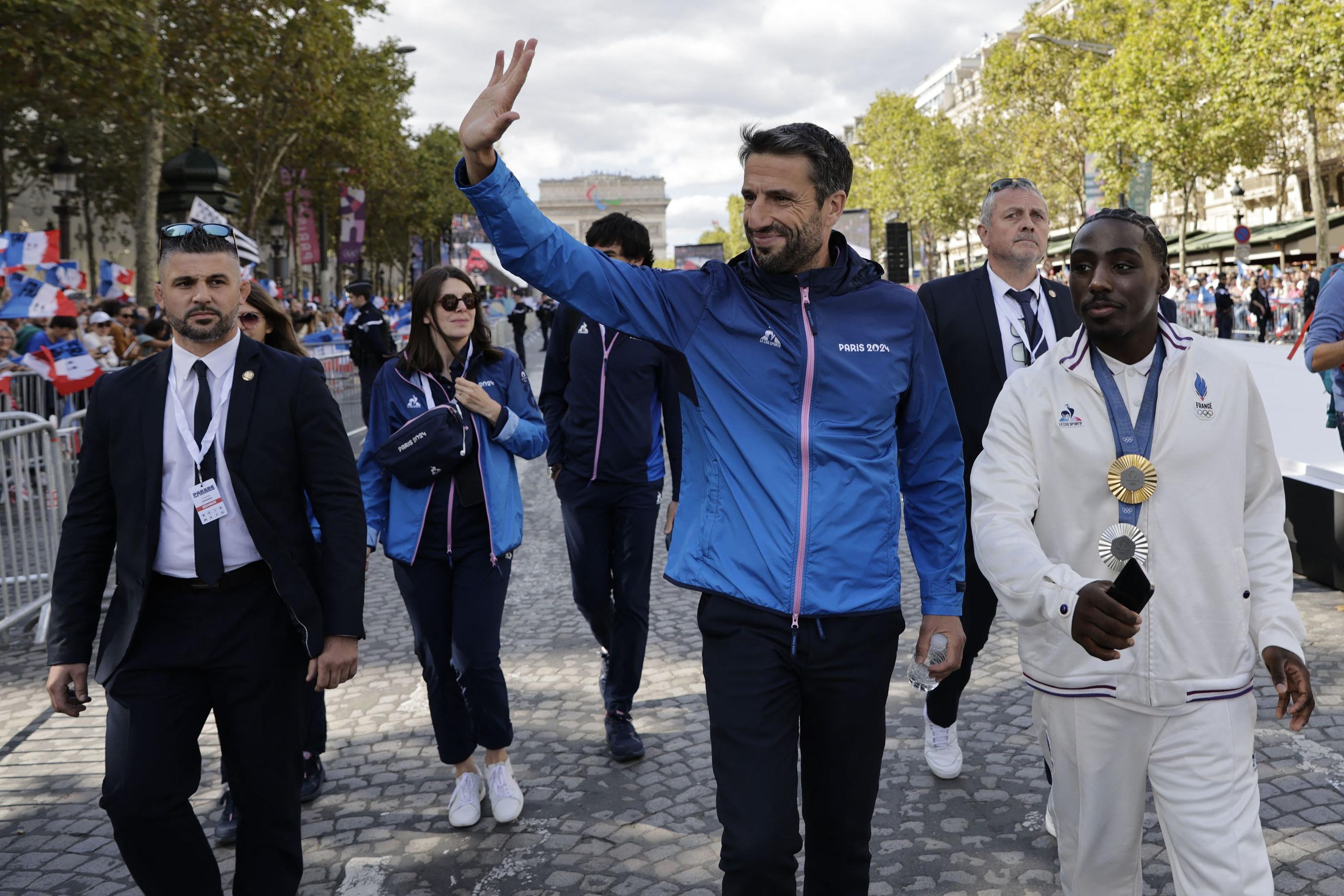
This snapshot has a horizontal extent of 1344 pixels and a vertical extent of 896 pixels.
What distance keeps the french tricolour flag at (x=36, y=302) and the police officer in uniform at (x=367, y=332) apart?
2.83m

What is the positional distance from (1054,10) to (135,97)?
74.1 metres

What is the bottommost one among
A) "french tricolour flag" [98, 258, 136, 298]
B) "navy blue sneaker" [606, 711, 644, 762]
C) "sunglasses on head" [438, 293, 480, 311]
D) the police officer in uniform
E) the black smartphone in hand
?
"navy blue sneaker" [606, 711, 644, 762]

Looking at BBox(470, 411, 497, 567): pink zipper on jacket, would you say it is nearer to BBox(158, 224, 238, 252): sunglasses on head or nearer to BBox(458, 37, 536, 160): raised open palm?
BBox(158, 224, 238, 252): sunglasses on head

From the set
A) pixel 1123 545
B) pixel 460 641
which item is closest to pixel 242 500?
pixel 460 641

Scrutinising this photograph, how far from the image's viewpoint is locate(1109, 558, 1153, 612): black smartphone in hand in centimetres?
216

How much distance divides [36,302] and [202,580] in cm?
1091

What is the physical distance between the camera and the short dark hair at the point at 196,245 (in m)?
3.14

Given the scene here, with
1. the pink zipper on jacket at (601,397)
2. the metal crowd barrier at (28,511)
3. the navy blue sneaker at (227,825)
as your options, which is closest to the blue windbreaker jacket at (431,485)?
the pink zipper on jacket at (601,397)

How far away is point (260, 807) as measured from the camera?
10.3 ft

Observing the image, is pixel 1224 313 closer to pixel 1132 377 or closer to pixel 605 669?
pixel 605 669

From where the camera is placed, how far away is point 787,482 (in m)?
2.78

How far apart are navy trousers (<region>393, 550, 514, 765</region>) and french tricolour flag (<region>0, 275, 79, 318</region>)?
9.82 metres

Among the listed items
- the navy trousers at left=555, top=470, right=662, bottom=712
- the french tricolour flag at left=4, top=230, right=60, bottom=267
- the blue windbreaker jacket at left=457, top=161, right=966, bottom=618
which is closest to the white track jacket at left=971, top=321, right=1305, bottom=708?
the blue windbreaker jacket at left=457, top=161, right=966, bottom=618

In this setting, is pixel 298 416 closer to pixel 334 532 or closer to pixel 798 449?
pixel 334 532
